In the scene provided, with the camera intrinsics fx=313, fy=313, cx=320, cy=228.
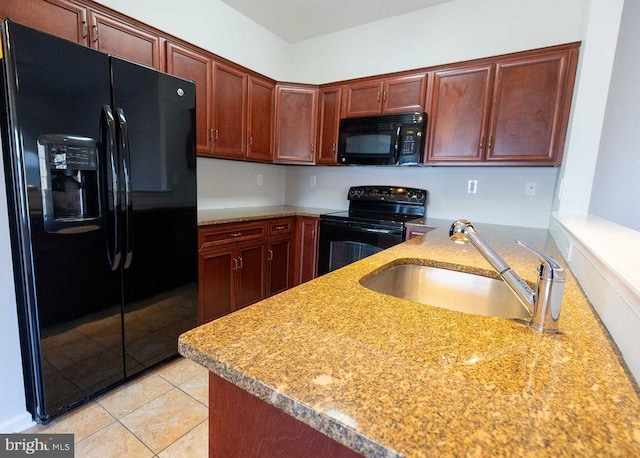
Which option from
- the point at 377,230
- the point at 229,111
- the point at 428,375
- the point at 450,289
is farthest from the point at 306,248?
the point at 428,375

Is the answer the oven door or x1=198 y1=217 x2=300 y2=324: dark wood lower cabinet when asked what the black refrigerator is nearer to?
x1=198 y1=217 x2=300 y2=324: dark wood lower cabinet

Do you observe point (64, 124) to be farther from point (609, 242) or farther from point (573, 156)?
point (573, 156)

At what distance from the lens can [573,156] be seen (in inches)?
Answer: 73.2

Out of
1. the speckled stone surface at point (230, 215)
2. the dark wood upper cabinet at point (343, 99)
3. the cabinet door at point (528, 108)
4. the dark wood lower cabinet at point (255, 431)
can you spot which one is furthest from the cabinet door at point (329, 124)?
the dark wood lower cabinet at point (255, 431)

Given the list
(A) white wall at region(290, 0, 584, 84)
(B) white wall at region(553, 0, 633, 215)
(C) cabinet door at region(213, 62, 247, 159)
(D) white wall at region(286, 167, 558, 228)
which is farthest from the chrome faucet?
(A) white wall at region(290, 0, 584, 84)

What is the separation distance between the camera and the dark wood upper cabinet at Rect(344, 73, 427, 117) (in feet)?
8.54

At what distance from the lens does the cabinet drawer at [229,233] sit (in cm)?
219

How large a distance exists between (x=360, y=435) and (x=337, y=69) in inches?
138

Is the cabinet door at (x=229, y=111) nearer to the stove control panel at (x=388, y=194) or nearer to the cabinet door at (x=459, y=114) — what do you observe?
the stove control panel at (x=388, y=194)

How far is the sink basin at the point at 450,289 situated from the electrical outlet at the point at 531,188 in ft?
5.90

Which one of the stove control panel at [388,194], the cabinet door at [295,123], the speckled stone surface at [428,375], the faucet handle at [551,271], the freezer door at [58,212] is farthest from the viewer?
the cabinet door at [295,123]

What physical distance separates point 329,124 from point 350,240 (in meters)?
1.18

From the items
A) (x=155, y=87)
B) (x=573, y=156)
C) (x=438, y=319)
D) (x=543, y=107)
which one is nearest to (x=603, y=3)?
(x=543, y=107)

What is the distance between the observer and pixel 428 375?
498 mm
